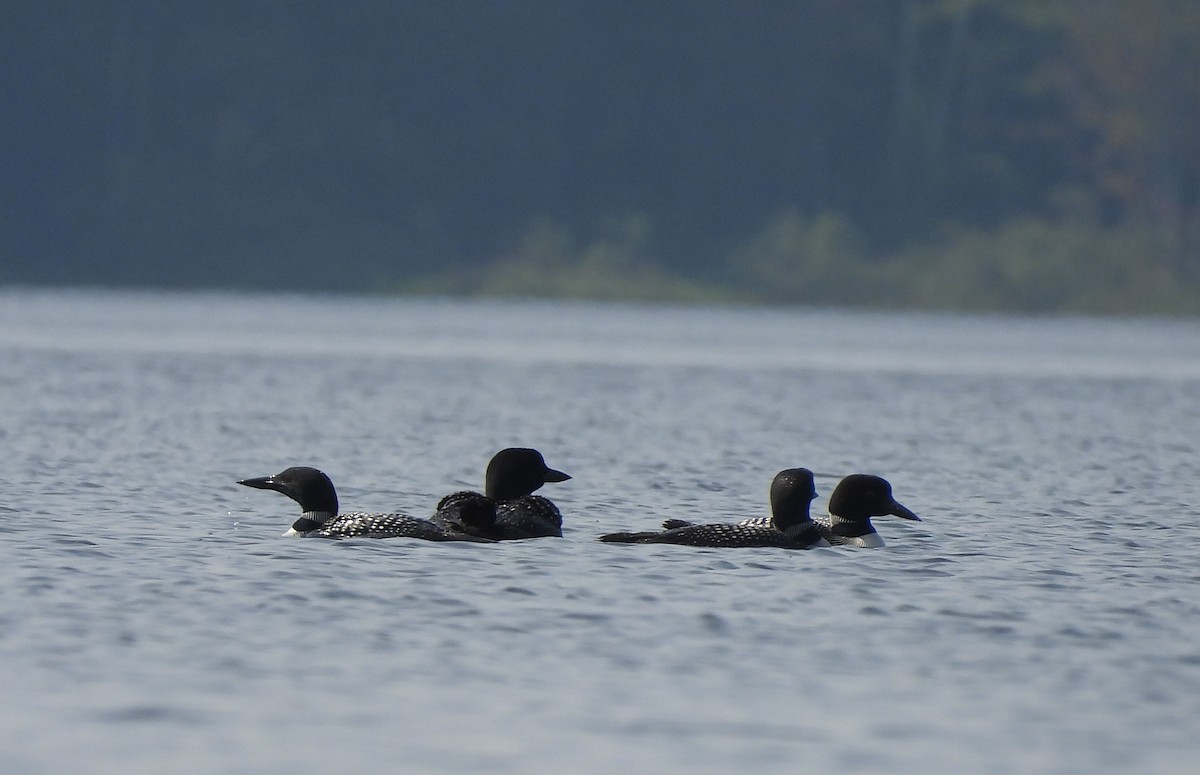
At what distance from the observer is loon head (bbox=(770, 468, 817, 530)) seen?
14625 millimetres

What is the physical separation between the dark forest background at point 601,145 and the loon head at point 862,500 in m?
54.9

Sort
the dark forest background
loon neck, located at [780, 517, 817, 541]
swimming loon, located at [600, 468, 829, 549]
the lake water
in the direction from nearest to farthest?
the lake water
swimming loon, located at [600, 468, 829, 549]
loon neck, located at [780, 517, 817, 541]
the dark forest background

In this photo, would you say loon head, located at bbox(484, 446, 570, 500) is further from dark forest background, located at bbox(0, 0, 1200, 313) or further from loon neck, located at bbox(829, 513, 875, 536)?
dark forest background, located at bbox(0, 0, 1200, 313)

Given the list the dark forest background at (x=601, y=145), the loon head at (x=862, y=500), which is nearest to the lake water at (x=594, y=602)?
the loon head at (x=862, y=500)

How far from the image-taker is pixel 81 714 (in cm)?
931

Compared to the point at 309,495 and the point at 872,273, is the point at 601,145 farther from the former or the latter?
the point at 309,495

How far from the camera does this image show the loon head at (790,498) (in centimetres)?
1462

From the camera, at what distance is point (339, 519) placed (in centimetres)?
1485

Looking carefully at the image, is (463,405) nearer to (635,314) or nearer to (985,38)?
(635,314)

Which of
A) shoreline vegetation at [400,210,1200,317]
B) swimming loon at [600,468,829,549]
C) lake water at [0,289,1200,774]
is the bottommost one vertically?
lake water at [0,289,1200,774]

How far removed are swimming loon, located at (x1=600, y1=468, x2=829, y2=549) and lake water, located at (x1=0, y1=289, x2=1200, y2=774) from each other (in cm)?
14

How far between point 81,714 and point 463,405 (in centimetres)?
2022

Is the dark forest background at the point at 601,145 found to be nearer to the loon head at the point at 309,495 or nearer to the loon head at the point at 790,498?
the loon head at the point at 790,498

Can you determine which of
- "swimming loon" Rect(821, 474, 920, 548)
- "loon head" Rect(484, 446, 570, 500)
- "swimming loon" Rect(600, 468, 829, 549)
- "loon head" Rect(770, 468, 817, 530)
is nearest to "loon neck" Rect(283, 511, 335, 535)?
"loon head" Rect(484, 446, 570, 500)
